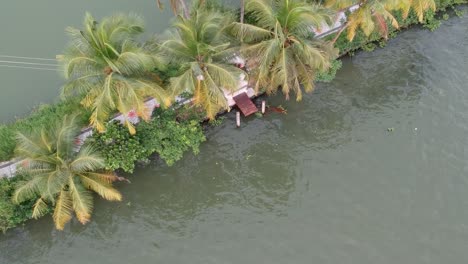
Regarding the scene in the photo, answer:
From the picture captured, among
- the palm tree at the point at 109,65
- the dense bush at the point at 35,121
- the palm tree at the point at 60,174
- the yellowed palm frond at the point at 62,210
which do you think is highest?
the palm tree at the point at 109,65

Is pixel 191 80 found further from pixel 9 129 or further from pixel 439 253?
pixel 439 253

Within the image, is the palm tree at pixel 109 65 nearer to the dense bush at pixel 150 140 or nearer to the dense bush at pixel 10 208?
the dense bush at pixel 150 140

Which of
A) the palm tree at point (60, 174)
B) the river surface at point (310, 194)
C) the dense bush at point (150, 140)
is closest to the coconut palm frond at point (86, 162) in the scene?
the palm tree at point (60, 174)

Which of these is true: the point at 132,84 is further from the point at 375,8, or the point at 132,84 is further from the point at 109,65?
the point at 375,8

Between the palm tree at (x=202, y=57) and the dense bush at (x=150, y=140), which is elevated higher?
the palm tree at (x=202, y=57)

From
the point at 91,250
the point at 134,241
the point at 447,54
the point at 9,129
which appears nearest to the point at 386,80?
the point at 447,54

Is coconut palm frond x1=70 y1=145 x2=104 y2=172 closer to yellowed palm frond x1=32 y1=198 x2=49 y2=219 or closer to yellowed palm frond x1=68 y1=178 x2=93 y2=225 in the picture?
yellowed palm frond x1=68 y1=178 x2=93 y2=225

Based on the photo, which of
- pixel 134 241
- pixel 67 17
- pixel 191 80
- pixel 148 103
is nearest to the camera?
pixel 191 80
